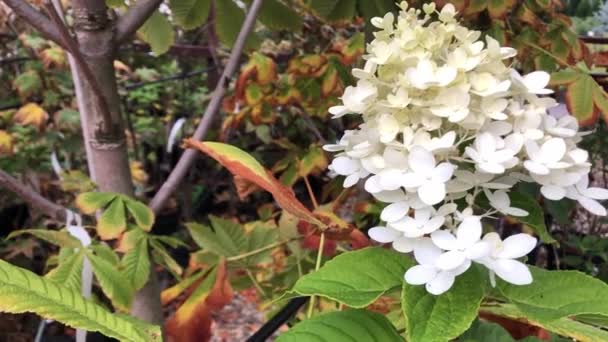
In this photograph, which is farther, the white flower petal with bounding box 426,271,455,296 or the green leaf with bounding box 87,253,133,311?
the green leaf with bounding box 87,253,133,311

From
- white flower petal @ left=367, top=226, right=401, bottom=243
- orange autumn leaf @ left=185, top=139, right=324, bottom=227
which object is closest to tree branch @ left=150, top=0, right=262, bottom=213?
orange autumn leaf @ left=185, top=139, right=324, bottom=227

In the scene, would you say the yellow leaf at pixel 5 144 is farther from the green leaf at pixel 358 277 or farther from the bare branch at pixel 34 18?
the green leaf at pixel 358 277

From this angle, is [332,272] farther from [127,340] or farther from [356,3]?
[356,3]

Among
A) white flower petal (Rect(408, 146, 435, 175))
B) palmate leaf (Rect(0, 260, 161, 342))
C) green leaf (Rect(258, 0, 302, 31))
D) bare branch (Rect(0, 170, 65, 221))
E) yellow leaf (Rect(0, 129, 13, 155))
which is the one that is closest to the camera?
palmate leaf (Rect(0, 260, 161, 342))

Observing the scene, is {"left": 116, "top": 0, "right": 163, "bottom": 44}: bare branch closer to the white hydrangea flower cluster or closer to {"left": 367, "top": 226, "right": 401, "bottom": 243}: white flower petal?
the white hydrangea flower cluster

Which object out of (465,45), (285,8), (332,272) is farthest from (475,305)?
(285,8)

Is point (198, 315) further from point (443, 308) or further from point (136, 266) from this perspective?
point (443, 308)

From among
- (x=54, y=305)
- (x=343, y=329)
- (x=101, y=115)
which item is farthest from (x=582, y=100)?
(x=54, y=305)
